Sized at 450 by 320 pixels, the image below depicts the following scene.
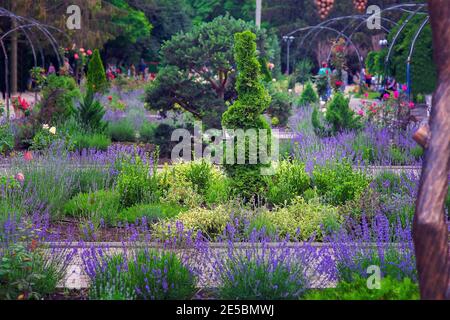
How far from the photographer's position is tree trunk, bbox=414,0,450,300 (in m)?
3.37

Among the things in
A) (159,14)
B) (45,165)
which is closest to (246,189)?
(45,165)

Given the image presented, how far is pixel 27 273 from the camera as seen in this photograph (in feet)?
16.3

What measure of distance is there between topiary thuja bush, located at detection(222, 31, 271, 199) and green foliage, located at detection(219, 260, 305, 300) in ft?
10.9

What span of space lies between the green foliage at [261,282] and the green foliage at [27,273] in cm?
115

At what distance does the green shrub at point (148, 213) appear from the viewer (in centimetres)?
738

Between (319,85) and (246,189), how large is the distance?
51.8 feet

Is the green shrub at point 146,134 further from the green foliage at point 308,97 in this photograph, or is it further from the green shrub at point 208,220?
the green foliage at point 308,97

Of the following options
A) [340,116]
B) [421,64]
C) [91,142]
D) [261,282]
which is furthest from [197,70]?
[261,282]

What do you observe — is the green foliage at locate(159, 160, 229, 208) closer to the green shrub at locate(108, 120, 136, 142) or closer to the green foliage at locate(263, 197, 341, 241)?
the green foliage at locate(263, 197, 341, 241)

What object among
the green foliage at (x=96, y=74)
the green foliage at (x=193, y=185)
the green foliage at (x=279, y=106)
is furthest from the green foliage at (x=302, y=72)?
the green foliage at (x=193, y=185)

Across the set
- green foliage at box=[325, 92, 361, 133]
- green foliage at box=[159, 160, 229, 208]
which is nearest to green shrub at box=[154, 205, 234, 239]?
green foliage at box=[159, 160, 229, 208]

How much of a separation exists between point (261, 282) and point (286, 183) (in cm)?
381

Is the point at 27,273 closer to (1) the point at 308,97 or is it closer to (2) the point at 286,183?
(2) the point at 286,183
